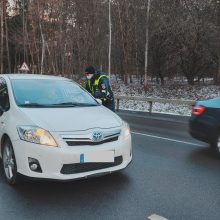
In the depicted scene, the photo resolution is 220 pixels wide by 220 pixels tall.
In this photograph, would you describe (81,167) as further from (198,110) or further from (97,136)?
(198,110)

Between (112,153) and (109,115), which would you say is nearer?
(112,153)

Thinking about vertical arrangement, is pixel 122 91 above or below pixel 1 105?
below

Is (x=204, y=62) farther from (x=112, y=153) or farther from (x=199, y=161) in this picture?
(x=112, y=153)

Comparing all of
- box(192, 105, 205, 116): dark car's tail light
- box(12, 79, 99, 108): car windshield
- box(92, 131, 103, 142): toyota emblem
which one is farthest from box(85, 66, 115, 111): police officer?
box(92, 131, 103, 142): toyota emblem

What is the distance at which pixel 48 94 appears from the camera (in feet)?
21.3

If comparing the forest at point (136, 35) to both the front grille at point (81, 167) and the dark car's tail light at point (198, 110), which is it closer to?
the dark car's tail light at point (198, 110)

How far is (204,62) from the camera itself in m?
29.8

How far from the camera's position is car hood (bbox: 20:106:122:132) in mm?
5281

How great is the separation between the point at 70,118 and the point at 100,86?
2.89 m

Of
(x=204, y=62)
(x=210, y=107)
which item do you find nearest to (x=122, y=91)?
(x=204, y=62)

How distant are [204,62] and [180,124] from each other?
17.7 m

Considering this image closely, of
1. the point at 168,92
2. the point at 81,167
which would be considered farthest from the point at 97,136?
the point at 168,92

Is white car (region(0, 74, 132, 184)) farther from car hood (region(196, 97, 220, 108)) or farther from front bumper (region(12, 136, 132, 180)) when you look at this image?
car hood (region(196, 97, 220, 108))

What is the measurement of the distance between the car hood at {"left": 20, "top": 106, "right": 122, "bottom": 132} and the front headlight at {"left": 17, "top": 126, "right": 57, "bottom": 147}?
8 centimetres
